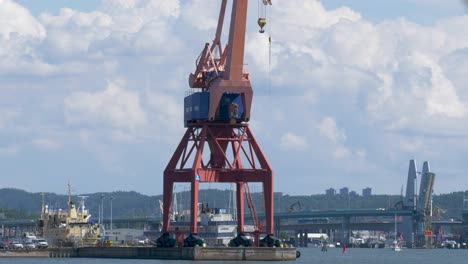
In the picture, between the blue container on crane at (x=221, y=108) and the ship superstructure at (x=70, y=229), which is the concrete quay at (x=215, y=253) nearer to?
the blue container on crane at (x=221, y=108)

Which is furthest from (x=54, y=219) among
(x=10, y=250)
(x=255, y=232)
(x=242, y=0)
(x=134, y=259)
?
(x=242, y=0)

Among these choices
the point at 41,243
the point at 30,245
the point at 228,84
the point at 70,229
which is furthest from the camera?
the point at 30,245

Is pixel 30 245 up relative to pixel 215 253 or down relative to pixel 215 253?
up

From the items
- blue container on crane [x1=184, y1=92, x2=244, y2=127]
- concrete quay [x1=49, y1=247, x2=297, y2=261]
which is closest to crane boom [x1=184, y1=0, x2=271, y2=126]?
blue container on crane [x1=184, y1=92, x2=244, y2=127]

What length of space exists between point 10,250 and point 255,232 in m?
35.9

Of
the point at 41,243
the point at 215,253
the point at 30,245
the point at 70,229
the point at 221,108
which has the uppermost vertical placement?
the point at 221,108

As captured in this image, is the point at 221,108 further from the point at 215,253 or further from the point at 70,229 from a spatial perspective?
the point at 70,229

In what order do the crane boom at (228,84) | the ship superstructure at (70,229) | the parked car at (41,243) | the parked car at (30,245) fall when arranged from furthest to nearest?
the parked car at (30,245), the parked car at (41,243), the ship superstructure at (70,229), the crane boom at (228,84)

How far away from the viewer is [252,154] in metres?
114

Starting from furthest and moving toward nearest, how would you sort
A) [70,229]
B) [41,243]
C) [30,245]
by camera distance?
[30,245] → [41,243] → [70,229]

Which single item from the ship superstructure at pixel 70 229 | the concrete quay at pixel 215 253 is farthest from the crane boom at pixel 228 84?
the ship superstructure at pixel 70 229

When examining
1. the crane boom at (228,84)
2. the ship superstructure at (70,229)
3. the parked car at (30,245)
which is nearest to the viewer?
the crane boom at (228,84)

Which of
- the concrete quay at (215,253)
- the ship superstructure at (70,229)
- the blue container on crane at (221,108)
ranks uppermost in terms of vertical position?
the blue container on crane at (221,108)

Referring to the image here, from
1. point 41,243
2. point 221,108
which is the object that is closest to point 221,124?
point 221,108
